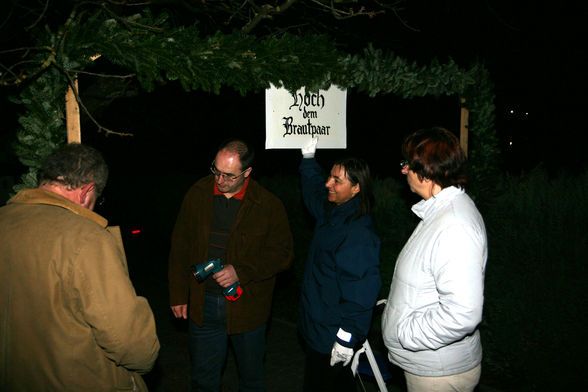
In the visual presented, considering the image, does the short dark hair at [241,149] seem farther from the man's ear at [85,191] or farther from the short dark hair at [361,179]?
the man's ear at [85,191]

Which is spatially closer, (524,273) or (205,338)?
(205,338)

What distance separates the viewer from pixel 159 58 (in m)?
2.82

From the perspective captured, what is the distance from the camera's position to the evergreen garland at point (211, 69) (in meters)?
2.57

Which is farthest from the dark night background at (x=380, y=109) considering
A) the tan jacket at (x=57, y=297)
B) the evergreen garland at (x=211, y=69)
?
the tan jacket at (x=57, y=297)

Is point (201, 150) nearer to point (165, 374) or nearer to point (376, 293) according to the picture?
point (165, 374)

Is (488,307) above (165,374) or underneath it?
above

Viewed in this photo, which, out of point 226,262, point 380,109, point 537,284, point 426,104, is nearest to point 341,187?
point 226,262

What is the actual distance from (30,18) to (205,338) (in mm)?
4647

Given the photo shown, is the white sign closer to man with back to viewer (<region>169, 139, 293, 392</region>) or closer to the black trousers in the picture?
man with back to viewer (<region>169, 139, 293, 392</region>)

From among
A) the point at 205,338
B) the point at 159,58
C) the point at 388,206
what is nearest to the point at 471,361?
the point at 205,338

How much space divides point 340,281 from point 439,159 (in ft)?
3.34

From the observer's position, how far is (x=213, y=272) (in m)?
3.04

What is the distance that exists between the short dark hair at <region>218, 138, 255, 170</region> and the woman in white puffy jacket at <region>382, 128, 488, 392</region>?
1311 millimetres

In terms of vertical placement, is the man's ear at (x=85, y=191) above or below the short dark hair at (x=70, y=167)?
below
